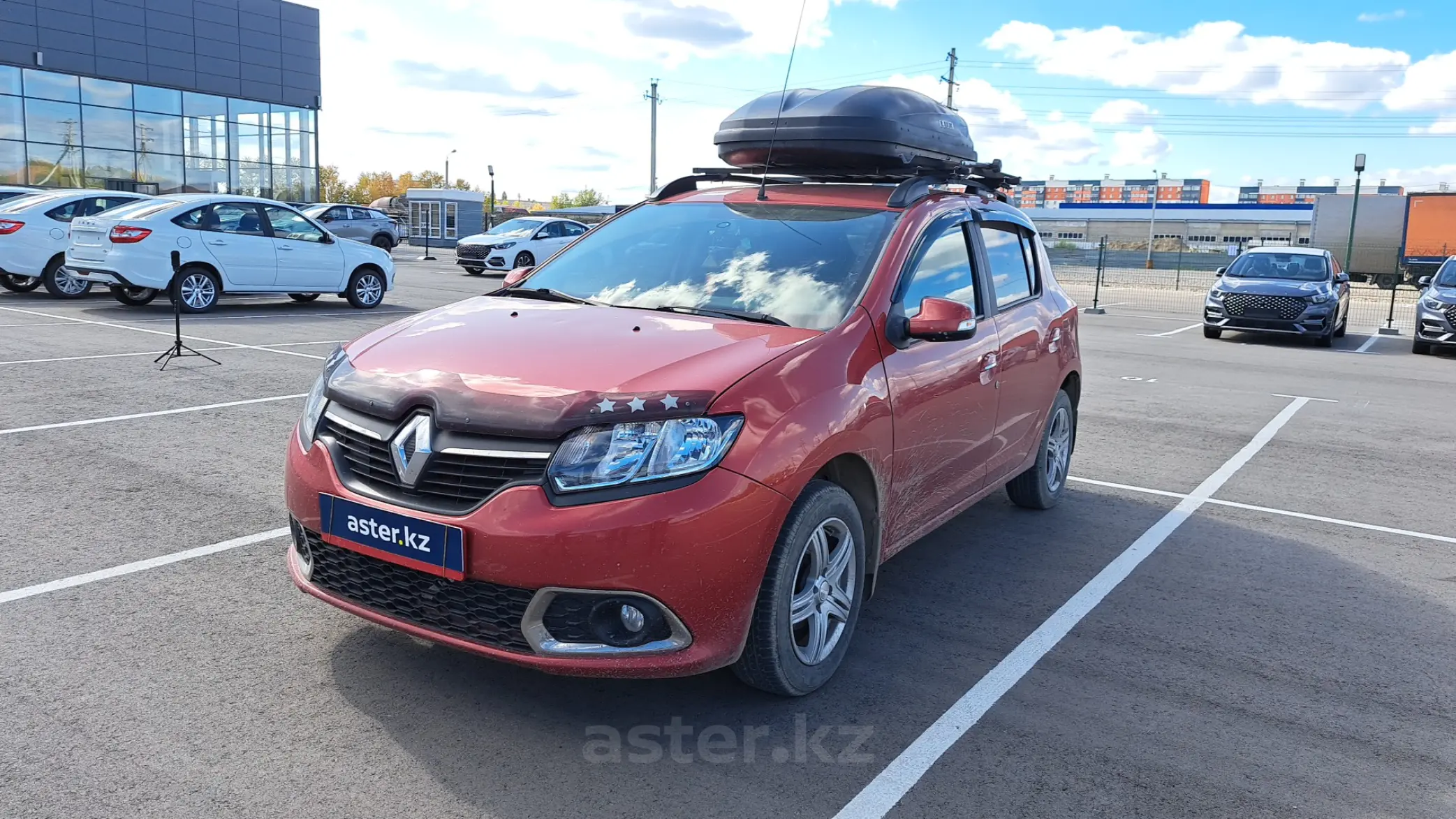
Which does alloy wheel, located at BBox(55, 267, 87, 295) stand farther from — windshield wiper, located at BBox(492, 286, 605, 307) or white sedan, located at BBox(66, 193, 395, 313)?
windshield wiper, located at BBox(492, 286, 605, 307)

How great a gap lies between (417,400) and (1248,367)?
1332 centimetres

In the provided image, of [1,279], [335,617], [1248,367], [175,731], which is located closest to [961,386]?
[335,617]

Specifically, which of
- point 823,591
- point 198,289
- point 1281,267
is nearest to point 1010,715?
point 823,591

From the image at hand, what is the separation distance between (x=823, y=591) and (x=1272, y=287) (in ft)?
53.8

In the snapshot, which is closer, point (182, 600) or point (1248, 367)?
point (182, 600)

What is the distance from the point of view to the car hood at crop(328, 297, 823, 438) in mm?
3174

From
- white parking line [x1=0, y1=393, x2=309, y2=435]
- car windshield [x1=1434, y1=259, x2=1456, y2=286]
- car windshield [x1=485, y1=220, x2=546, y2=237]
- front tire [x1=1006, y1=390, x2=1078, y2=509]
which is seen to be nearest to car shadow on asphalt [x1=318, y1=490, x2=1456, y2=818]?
front tire [x1=1006, y1=390, x2=1078, y2=509]

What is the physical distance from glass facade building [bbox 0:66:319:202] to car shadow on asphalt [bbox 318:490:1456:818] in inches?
1657

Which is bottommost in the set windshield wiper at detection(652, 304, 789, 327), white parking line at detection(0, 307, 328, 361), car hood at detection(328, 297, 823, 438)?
white parking line at detection(0, 307, 328, 361)

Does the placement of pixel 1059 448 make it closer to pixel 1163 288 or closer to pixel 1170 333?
pixel 1170 333

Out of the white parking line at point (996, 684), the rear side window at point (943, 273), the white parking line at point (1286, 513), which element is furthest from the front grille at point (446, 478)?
the white parking line at point (1286, 513)

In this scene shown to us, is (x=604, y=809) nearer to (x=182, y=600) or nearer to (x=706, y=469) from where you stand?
(x=706, y=469)

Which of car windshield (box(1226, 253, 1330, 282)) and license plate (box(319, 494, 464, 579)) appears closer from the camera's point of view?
license plate (box(319, 494, 464, 579))

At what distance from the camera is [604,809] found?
2.91 meters
